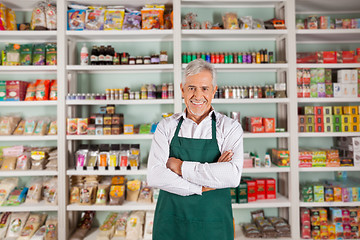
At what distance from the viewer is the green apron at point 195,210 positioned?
1.77 meters

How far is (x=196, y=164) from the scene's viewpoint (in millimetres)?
1787

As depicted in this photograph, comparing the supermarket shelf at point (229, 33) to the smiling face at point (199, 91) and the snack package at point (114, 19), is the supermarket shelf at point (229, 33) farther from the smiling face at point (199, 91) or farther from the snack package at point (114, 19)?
the smiling face at point (199, 91)

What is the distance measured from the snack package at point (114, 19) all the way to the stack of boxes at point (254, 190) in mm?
2355

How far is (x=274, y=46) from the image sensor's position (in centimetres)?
375

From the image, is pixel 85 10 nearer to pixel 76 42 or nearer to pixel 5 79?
pixel 76 42

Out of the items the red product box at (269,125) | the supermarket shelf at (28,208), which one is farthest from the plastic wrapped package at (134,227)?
the red product box at (269,125)

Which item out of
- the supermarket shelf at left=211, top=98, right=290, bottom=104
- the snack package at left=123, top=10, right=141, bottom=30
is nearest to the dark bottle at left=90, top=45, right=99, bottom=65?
the snack package at left=123, top=10, right=141, bottom=30

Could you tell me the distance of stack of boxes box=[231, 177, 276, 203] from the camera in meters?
3.28

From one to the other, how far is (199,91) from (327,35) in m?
2.49

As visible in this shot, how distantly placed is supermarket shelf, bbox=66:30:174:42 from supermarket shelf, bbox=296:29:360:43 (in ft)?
5.22

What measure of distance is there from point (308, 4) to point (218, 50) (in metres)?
1.23

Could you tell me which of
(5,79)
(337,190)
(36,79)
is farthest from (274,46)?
(5,79)

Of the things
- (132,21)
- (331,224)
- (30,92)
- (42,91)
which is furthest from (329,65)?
(30,92)

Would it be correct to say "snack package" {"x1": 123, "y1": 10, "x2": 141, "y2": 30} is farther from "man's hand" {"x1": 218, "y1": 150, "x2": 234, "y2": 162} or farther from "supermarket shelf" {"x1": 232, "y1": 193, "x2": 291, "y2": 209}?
"supermarket shelf" {"x1": 232, "y1": 193, "x2": 291, "y2": 209}
